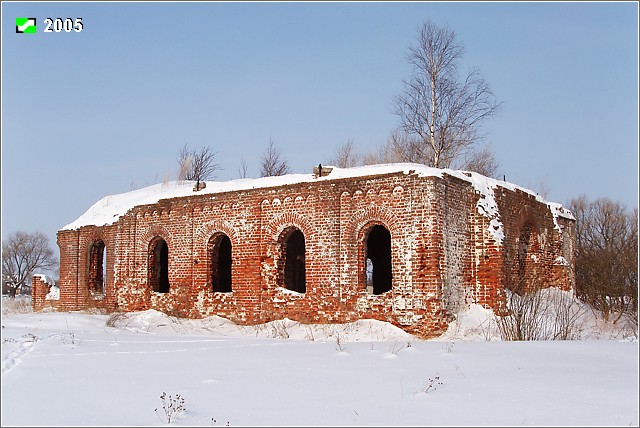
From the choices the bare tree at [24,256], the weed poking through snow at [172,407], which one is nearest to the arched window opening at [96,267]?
the weed poking through snow at [172,407]

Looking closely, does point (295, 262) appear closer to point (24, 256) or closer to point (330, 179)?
point (330, 179)

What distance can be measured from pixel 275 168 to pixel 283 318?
2347 centimetres

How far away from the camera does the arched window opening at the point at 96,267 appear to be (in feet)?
63.8

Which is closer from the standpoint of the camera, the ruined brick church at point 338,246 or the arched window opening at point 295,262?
the ruined brick church at point 338,246

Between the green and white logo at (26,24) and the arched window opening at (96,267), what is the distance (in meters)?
10.5

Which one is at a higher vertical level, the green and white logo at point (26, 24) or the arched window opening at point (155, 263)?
the green and white logo at point (26, 24)

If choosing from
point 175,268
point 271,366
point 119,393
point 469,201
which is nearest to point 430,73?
point 469,201

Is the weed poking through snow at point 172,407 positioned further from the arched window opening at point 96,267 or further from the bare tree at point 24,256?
the bare tree at point 24,256

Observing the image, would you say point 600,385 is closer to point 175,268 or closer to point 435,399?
point 435,399

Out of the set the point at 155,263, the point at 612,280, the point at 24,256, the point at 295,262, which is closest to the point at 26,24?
the point at 155,263

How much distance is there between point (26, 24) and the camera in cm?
990

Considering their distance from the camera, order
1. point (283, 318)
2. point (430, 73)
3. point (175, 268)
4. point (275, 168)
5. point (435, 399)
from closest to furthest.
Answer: point (435, 399) < point (283, 318) < point (175, 268) < point (430, 73) < point (275, 168)

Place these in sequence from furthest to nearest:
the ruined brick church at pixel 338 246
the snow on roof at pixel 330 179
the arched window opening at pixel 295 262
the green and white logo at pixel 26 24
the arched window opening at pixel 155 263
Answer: the arched window opening at pixel 295 262
the arched window opening at pixel 155 263
the snow on roof at pixel 330 179
the ruined brick church at pixel 338 246
the green and white logo at pixel 26 24

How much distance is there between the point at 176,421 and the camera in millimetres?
4832
